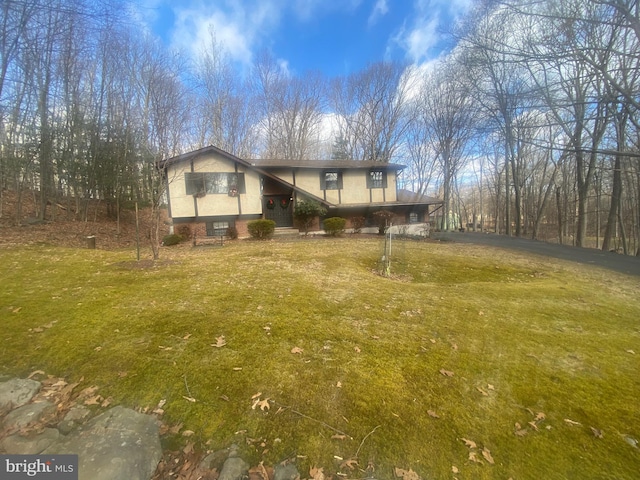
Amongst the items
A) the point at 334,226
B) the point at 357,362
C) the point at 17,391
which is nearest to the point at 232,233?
the point at 334,226

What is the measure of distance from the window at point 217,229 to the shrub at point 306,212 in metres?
4.26

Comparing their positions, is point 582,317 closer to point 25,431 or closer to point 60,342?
point 25,431

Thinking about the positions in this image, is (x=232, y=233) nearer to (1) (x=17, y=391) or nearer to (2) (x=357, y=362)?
(1) (x=17, y=391)

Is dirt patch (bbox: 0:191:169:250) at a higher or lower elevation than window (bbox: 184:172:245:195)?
lower

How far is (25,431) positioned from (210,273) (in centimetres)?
469

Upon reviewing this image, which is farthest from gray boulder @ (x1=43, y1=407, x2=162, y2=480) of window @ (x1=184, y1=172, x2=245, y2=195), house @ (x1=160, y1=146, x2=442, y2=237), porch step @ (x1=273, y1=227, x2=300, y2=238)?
window @ (x1=184, y1=172, x2=245, y2=195)

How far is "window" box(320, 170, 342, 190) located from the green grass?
13796 millimetres

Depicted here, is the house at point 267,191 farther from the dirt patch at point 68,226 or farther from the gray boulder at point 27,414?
the gray boulder at point 27,414

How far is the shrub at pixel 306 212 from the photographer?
16.6 meters

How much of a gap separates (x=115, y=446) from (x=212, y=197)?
1504cm

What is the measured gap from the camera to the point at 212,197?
15703mm

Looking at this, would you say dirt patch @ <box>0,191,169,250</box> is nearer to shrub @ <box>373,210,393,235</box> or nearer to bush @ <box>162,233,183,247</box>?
bush @ <box>162,233,183,247</box>

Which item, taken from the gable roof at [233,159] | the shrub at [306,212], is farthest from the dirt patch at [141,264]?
the shrub at [306,212]

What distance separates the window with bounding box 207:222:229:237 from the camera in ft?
51.9
